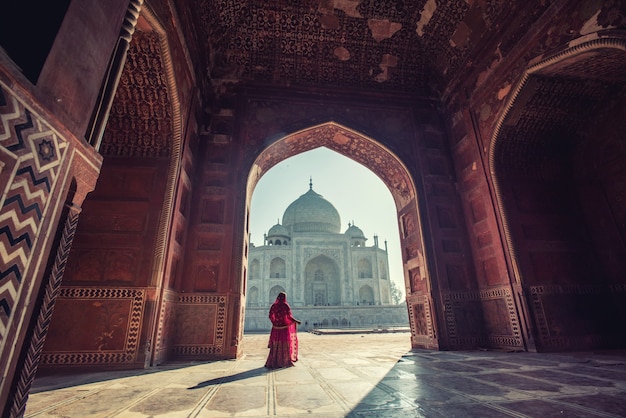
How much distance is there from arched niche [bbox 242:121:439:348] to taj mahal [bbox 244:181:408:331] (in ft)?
52.4

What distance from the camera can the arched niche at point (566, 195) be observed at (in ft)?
16.7

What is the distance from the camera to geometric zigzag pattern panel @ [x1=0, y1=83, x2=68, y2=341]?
1315 mm

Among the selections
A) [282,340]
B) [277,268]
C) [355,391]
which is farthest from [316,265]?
[355,391]

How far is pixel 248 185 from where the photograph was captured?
6.37 metres

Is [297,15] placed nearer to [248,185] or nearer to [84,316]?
[248,185]

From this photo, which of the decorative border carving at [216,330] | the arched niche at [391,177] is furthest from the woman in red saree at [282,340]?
the arched niche at [391,177]

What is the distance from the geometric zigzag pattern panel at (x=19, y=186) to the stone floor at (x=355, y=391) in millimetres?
1218

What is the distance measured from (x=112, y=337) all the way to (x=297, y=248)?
2110 centimetres

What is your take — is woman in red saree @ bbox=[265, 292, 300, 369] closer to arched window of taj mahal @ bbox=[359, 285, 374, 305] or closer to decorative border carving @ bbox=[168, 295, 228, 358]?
decorative border carving @ bbox=[168, 295, 228, 358]

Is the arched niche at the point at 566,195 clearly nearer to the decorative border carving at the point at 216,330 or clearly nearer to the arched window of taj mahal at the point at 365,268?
the decorative border carving at the point at 216,330

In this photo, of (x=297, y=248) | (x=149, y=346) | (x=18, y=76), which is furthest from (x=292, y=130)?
(x=297, y=248)

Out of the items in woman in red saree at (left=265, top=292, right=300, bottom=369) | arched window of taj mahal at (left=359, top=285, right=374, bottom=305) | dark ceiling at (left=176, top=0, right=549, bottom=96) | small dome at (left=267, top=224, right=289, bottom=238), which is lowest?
woman in red saree at (left=265, top=292, right=300, bottom=369)

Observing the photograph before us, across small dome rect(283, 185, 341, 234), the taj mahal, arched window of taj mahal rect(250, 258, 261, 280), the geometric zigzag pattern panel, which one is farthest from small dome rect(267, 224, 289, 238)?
the geometric zigzag pattern panel

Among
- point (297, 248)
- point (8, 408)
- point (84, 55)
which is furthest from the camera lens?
point (297, 248)
